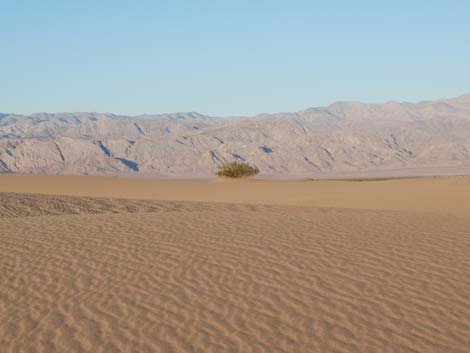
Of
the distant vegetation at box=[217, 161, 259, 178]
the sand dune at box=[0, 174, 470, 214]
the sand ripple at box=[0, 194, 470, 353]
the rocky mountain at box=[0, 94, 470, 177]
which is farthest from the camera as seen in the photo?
the rocky mountain at box=[0, 94, 470, 177]

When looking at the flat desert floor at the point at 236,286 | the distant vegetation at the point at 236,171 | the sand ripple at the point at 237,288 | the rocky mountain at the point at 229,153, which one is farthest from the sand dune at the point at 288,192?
the rocky mountain at the point at 229,153

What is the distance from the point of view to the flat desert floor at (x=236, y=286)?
18.7ft

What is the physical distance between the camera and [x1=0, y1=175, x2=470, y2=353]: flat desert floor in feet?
18.7

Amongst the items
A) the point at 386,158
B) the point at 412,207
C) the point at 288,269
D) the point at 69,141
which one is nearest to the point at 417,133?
the point at 386,158

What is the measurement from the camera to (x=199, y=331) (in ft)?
19.4

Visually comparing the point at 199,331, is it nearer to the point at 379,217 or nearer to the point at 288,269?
the point at 288,269

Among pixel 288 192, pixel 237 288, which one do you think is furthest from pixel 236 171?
pixel 237 288

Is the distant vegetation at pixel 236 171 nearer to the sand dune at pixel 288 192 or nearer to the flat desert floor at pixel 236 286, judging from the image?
the sand dune at pixel 288 192

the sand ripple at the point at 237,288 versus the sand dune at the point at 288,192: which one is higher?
the sand ripple at the point at 237,288

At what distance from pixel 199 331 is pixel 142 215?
10.4 meters

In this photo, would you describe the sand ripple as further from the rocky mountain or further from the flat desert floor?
the rocky mountain

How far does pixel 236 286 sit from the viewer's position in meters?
7.54

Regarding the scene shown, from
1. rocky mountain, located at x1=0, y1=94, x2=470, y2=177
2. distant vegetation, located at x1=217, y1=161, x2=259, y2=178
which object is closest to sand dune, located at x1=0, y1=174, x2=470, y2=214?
distant vegetation, located at x1=217, y1=161, x2=259, y2=178

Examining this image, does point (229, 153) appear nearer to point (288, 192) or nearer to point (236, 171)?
point (236, 171)
